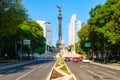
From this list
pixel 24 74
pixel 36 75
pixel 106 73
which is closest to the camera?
pixel 36 75

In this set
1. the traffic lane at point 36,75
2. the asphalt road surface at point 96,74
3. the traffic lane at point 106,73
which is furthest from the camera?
the traffic lane at point 106,73

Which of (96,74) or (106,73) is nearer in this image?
(96,74)

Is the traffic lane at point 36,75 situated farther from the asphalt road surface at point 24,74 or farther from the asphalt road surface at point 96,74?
the asphalt road surface at point 96,74

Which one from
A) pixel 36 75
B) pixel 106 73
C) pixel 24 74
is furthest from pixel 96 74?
pixel 24 74

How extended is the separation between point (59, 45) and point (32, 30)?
36.9 m

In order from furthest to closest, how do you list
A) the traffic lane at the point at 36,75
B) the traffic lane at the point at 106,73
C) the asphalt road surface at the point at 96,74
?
the traffic lane at the point at 106,73 → the asphalt road surface at the point at 96,74 → the traffic lane at the point at 36,75

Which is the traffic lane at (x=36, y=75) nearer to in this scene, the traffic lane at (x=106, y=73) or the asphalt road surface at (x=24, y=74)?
the asphalt road surface at (x=24, y=74)

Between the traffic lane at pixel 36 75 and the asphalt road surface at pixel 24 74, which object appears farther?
the asphalt road surface at pixel 24 74

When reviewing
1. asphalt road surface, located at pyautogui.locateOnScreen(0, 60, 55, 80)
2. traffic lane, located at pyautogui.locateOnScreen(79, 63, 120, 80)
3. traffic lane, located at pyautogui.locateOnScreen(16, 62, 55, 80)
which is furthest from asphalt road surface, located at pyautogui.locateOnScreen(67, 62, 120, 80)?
asphalt road surface, located at pyautogui.locateOnScreen(0, 60, 55, 80)

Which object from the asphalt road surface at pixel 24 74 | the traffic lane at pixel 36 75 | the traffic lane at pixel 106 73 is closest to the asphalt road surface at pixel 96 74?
the traffic lane at pixel 106 73

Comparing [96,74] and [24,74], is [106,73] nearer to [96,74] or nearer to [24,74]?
[96,74]

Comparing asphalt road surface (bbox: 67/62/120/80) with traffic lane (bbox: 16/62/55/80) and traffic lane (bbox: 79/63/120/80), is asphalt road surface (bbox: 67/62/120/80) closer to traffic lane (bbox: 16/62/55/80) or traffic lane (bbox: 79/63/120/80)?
traffic lane (bbox: 79/63/120/80)

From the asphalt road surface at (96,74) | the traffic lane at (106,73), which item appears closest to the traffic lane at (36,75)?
Result: the asphalt road surface at (96,74)

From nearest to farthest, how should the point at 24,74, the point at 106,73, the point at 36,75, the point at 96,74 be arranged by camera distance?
1. the point at 36,75
2. the point at 96,74
3. the point at 24,74
4. the point at 106,73
